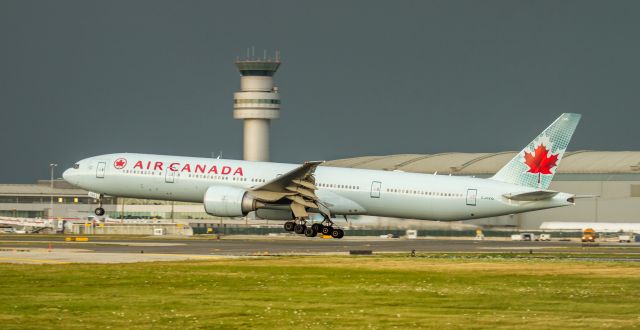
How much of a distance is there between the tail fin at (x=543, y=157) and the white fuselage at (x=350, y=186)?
103 centimetres

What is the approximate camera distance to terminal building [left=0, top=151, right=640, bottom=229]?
12938 centimetres

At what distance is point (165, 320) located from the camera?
2881cm

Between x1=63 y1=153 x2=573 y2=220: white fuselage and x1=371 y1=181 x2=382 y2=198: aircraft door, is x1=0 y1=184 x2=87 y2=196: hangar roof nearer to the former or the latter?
x1=63 y1=153 x2=573 y2=220: white fuselage

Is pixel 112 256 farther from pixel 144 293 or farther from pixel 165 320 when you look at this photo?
pixel 165 320

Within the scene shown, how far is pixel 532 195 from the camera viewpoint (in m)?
67.8

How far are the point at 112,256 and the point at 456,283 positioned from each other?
21152 mm

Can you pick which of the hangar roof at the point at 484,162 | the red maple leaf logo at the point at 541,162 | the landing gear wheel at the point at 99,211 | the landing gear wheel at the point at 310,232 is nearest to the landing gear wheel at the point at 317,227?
the landing gear wheel at the point at 310,232

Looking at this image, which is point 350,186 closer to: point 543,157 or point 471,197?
point 471,197

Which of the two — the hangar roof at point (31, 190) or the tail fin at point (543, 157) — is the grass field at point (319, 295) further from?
the hangar roof at point (31, 190)

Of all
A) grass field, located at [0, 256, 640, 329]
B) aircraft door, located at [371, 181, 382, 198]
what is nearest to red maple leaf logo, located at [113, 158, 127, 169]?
aircraft door, located at [371, 181, 382, 198]

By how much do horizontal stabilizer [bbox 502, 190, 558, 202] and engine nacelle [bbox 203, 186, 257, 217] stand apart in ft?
50.2

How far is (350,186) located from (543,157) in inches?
465

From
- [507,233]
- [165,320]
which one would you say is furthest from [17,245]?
[507,233]

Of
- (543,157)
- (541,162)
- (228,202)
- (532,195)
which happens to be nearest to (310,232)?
(228,202)
